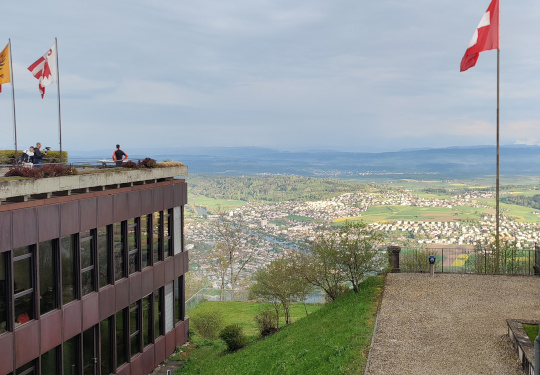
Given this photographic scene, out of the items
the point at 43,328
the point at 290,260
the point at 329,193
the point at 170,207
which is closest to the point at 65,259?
the point at 43,328

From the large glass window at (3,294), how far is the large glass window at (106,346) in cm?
550

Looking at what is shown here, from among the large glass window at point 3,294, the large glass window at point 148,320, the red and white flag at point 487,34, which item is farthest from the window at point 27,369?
the red and white flag at point 487,34

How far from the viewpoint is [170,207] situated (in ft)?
89.9

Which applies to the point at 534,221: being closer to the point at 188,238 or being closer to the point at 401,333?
the point at 188,238

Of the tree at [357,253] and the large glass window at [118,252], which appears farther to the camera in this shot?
the tree at [357,253]

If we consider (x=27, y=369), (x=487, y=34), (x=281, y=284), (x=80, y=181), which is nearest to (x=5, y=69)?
(x=80, y=181)

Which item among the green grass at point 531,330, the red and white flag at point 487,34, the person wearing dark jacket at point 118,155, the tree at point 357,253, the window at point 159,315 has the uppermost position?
the red and white flag at point 487,34

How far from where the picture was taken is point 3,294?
16094 millimetres

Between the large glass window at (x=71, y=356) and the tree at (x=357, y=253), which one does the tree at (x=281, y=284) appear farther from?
the large glass window at (x=71, y=356)

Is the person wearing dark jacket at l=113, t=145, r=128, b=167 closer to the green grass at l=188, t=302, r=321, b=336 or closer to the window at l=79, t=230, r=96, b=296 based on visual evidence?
the window at l=79, t=230, r=96, b=296

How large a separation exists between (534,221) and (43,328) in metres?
87.6

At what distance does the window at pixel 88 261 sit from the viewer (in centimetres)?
2002

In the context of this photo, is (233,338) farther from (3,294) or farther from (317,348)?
(3,294)

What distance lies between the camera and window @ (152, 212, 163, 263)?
2627 centimetres
